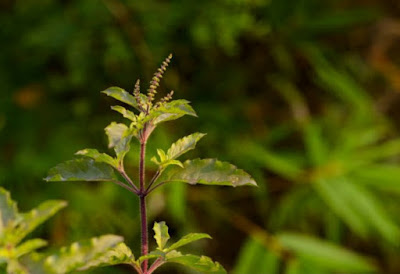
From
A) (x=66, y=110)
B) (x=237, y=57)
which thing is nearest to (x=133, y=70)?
(x=66, y=110)

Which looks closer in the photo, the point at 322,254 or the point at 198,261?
the point at 198,261

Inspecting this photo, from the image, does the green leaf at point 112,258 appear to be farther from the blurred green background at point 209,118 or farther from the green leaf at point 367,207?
the green leaf at point 367,207

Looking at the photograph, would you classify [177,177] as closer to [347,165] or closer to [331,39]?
[347,165]

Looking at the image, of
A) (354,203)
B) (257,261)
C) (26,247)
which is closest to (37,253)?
(26,247)

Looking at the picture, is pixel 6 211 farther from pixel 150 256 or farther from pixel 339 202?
pixel 339 202

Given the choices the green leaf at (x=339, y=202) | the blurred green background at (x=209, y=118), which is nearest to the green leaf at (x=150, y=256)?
the blurred green background at (x=209, y=118)

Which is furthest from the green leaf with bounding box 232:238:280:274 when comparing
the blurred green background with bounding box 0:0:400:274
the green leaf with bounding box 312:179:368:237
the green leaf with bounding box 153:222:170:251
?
the green leaf with bounding box 153:222:170:251

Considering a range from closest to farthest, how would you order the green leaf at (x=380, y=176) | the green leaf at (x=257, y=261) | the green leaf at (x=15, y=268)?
1. the green leaf at (x=15, y=268)
2. the green leaf at (x=257, y=261)
3. the green leaf at (x=380, y=176)
